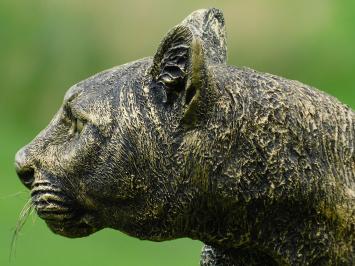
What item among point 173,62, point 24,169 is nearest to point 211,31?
point 173,62

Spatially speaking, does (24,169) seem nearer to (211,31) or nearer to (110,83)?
(110,83)

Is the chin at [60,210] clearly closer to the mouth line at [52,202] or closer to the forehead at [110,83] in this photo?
the mouth line at [52,202]

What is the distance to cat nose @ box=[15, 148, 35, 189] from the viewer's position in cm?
223

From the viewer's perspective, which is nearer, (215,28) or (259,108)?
(259,108)

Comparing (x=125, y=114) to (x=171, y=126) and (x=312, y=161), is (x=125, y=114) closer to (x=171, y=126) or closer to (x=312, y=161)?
(x=171, y=126)

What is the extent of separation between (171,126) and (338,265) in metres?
0.39

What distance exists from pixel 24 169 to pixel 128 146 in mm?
248

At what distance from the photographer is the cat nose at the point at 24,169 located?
2232 mm

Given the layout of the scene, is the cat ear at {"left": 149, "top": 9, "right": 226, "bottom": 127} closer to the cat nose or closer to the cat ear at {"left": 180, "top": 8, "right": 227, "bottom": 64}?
the cat ear at {"left": 180, "top": 8, "right": 227, "bottom": 64}

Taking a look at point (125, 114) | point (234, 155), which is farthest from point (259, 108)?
point (125, 114)

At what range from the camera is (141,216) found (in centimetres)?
213

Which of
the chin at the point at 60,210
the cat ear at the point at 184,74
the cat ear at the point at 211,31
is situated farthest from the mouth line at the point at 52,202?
the cat ear at the point at 211,31

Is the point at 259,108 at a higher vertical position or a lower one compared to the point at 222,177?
higher

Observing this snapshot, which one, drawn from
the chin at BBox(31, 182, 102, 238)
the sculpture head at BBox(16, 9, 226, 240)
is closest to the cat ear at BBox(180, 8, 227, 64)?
the sculpture head at BBox(16, 9, 226, 240)
